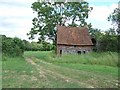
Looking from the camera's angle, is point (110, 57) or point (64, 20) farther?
point (64, 20)

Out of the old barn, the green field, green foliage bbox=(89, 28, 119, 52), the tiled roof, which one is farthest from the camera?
the tiled roof

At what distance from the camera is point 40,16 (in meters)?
57.2

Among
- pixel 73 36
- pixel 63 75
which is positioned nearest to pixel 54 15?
pixel 73 36

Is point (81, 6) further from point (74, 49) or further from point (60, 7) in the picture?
point (74, 49)

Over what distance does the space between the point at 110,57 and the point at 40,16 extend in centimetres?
2947

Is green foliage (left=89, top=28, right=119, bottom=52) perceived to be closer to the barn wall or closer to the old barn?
the old barn

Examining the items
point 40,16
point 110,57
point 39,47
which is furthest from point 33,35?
point 110,57

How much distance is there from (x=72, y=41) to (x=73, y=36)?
1040 mm

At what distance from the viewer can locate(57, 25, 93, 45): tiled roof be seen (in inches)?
1989

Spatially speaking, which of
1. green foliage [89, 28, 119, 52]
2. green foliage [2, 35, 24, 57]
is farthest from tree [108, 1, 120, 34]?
green foliage [2, 35, 24, 57]

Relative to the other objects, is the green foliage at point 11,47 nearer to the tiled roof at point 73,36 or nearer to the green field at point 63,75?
the tiled roof at point 73,36

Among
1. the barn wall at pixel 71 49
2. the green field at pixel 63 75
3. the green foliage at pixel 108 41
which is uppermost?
the green foliage at pixel 108 41

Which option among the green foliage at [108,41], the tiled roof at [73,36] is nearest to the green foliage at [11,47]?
the tiled roof at [73,36]

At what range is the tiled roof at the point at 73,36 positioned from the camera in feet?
166
